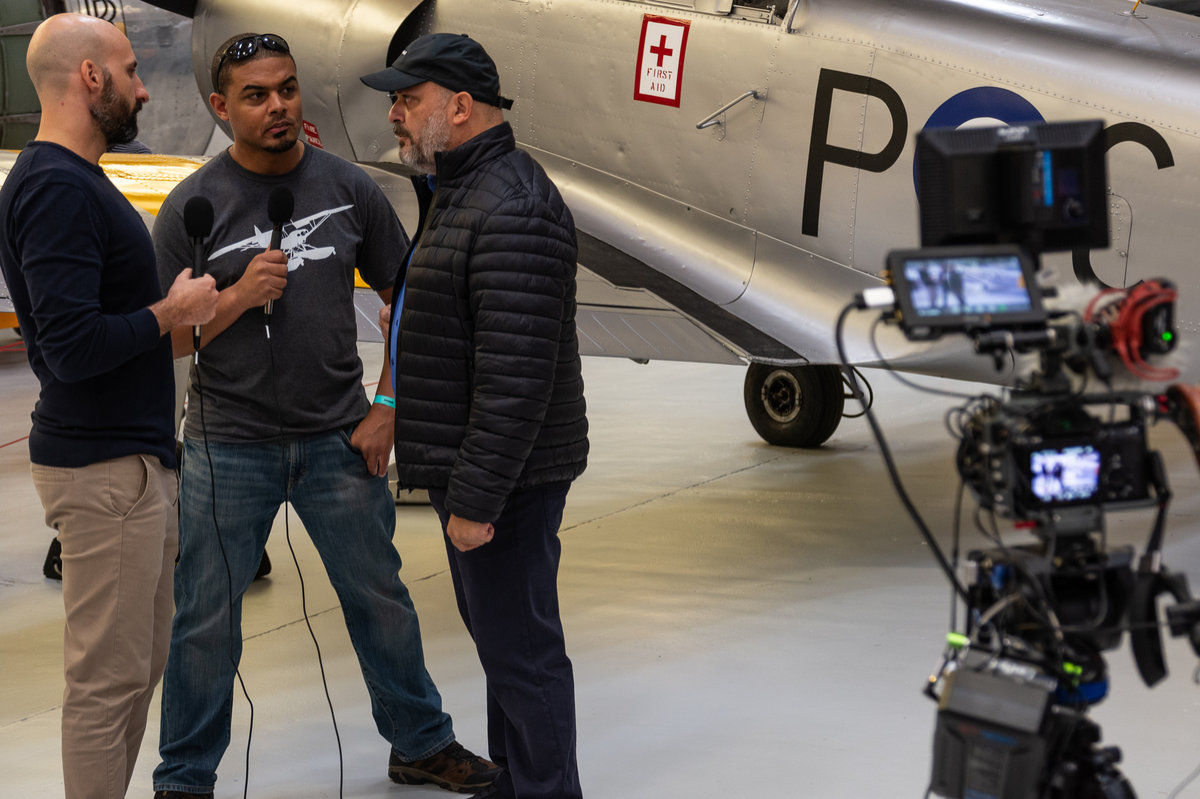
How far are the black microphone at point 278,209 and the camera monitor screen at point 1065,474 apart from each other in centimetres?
192

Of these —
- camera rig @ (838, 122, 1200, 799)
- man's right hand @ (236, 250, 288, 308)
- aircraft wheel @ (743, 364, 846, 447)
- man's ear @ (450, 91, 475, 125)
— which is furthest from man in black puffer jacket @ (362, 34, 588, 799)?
aircraft wheel @ (743, 364, 846, 447)

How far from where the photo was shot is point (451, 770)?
3320 millimetres

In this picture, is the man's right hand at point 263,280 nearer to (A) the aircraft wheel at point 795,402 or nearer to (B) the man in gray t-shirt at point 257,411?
(B) the man in gray t-shirt at point 257,411

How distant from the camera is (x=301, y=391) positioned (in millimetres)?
3188

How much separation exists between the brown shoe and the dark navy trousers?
0.42m

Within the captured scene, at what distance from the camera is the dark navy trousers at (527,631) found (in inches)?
112

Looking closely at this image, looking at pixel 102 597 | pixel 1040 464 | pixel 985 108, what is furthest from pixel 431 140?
pixel 985 108

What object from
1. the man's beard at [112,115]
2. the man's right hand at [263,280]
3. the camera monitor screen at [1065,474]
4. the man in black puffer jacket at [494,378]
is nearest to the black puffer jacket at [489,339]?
the man in black puffer jacket at [494,378]

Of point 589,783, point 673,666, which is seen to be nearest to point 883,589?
point 673,666

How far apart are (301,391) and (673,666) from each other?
1689 millimetres

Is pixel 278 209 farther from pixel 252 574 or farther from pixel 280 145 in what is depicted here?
pixel 252 574

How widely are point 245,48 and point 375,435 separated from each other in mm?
1039

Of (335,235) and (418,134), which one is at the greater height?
(418,134)

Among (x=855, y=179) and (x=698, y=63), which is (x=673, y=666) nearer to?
(x=855, y=179)
